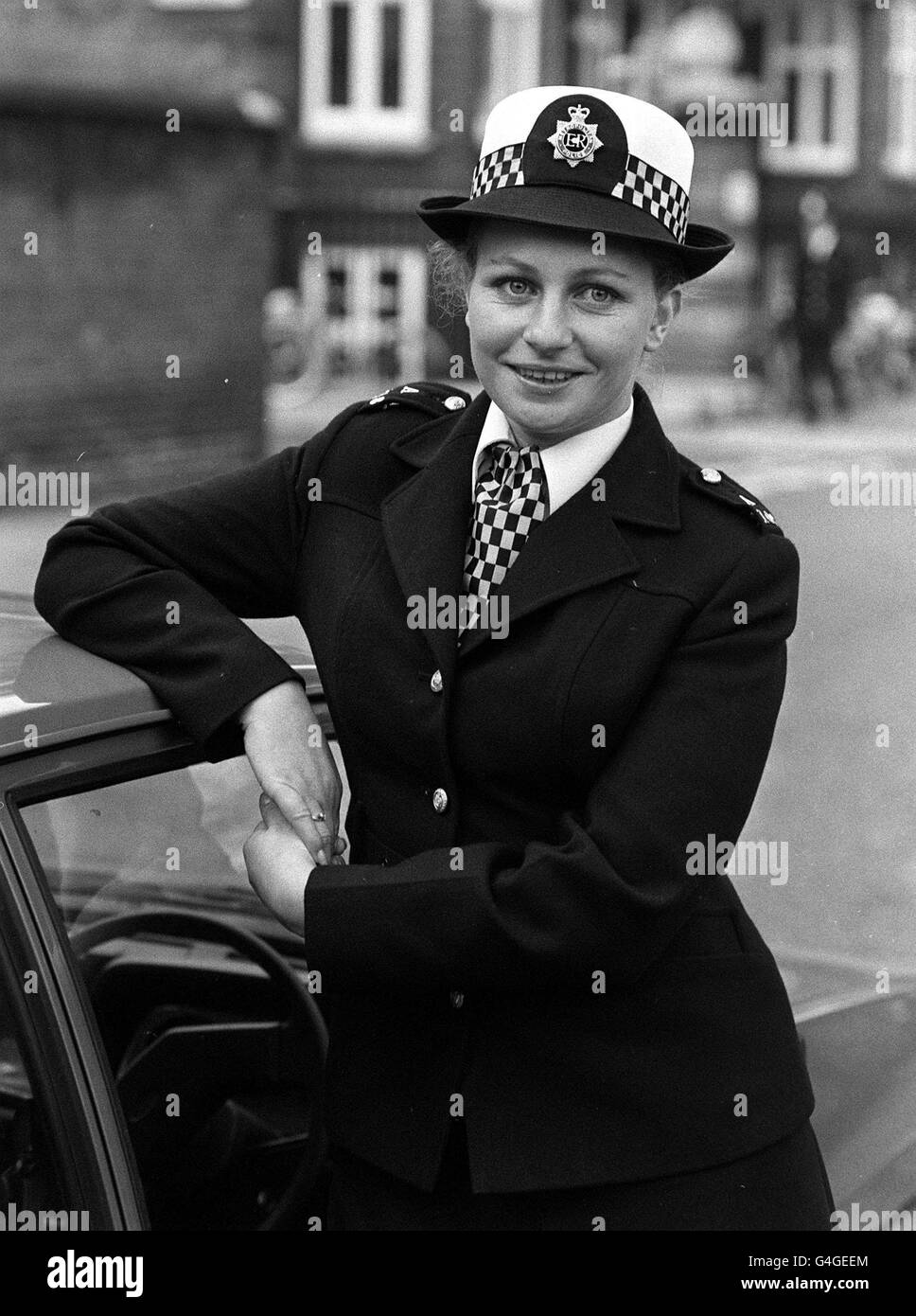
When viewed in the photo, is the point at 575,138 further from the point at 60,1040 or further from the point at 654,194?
the point at 60,1040

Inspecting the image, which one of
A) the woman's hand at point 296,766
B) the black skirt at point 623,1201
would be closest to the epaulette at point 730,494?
the woman's hand at point 296,766

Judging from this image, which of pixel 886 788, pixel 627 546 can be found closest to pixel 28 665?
pixel 627 546

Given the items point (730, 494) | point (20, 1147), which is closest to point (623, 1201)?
point (20, 1147)

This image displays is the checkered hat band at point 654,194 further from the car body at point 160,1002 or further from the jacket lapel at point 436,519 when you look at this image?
the car body at point 160,1002

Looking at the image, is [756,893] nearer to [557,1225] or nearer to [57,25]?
[557,1225]

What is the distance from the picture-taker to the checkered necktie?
193 centimetres

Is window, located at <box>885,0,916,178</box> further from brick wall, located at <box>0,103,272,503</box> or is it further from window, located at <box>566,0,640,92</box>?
brick wall, located at <box>0,103,272,503</box>

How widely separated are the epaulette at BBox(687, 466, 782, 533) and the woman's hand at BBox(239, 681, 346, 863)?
0.47m

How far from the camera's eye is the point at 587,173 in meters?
1.87

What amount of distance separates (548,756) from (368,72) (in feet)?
75.8

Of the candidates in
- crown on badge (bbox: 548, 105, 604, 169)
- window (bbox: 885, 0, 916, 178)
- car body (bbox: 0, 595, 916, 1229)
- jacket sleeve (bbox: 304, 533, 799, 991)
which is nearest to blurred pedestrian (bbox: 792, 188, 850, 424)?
window (bbox: 885, 0, 916, 178)

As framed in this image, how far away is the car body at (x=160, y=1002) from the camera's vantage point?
5.87ft
